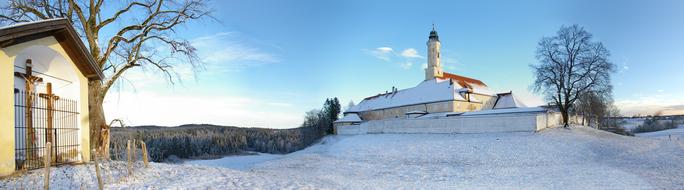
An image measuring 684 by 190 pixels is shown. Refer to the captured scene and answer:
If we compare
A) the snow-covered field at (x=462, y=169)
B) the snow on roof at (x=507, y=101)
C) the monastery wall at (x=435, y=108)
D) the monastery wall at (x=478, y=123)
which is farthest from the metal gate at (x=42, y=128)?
the snow on roof at (x=507, y=101)

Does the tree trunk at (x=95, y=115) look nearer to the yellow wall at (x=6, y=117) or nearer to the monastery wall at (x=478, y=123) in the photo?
the yellow wall at (x=6, y=117)

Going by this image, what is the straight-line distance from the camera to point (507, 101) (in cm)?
5331

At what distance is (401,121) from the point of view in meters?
44.9

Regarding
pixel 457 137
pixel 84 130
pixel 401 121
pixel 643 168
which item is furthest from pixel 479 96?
pixel 84 130

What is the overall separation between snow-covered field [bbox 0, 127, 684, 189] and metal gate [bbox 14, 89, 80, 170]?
37.8 inches

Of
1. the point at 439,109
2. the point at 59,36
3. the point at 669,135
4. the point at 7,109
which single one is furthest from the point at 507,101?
the point at 7,109

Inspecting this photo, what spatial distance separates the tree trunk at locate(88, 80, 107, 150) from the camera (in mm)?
16016

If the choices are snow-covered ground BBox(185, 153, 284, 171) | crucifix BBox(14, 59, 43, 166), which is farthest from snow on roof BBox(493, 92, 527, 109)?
crucifix BBox(14, 59, 43, 166)

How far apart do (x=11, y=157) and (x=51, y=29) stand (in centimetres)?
349

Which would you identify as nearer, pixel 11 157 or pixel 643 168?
pixel 11 157

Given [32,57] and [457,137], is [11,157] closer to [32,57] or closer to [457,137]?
[32,57]

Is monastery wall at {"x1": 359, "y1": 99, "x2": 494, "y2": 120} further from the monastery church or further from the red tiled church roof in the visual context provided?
the red tiled church roof

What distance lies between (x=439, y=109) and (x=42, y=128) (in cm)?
4440

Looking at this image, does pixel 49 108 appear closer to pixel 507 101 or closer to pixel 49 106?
pixel 49 106
